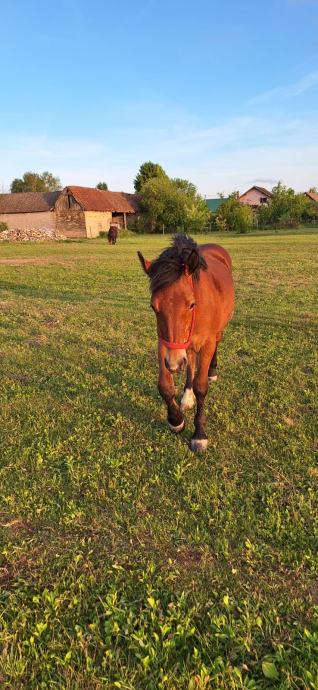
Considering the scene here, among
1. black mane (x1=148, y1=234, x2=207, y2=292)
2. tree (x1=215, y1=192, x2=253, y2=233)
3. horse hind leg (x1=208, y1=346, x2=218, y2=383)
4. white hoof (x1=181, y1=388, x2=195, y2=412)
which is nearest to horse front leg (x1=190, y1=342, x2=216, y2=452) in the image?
white hoof (x1=181, y1=388, x2=195, y2=412)

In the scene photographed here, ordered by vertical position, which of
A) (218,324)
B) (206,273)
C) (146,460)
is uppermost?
(206,273)

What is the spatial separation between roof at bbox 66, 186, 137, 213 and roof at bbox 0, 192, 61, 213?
147 inches

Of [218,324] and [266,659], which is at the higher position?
[218,324]

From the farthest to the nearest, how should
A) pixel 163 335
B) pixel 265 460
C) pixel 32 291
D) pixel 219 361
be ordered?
1. pixel 32 291
2. pixel 219 361
3. pixel 265 460
4. pixel 163 335

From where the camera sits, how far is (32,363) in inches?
274

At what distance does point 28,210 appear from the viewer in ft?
195

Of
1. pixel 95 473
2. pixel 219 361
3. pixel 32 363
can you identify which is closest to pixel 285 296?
pixel 219 361

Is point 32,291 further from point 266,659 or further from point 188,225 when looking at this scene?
point 188,225

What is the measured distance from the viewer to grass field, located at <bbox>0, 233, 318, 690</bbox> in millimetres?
2205

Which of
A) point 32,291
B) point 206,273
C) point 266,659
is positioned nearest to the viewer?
point 266,659

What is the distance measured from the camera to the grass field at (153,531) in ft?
7.23

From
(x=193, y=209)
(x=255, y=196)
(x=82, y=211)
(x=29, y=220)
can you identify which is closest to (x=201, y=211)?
(x=193, y=209)

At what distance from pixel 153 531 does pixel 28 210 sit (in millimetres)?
62347

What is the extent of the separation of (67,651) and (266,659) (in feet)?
3.34
